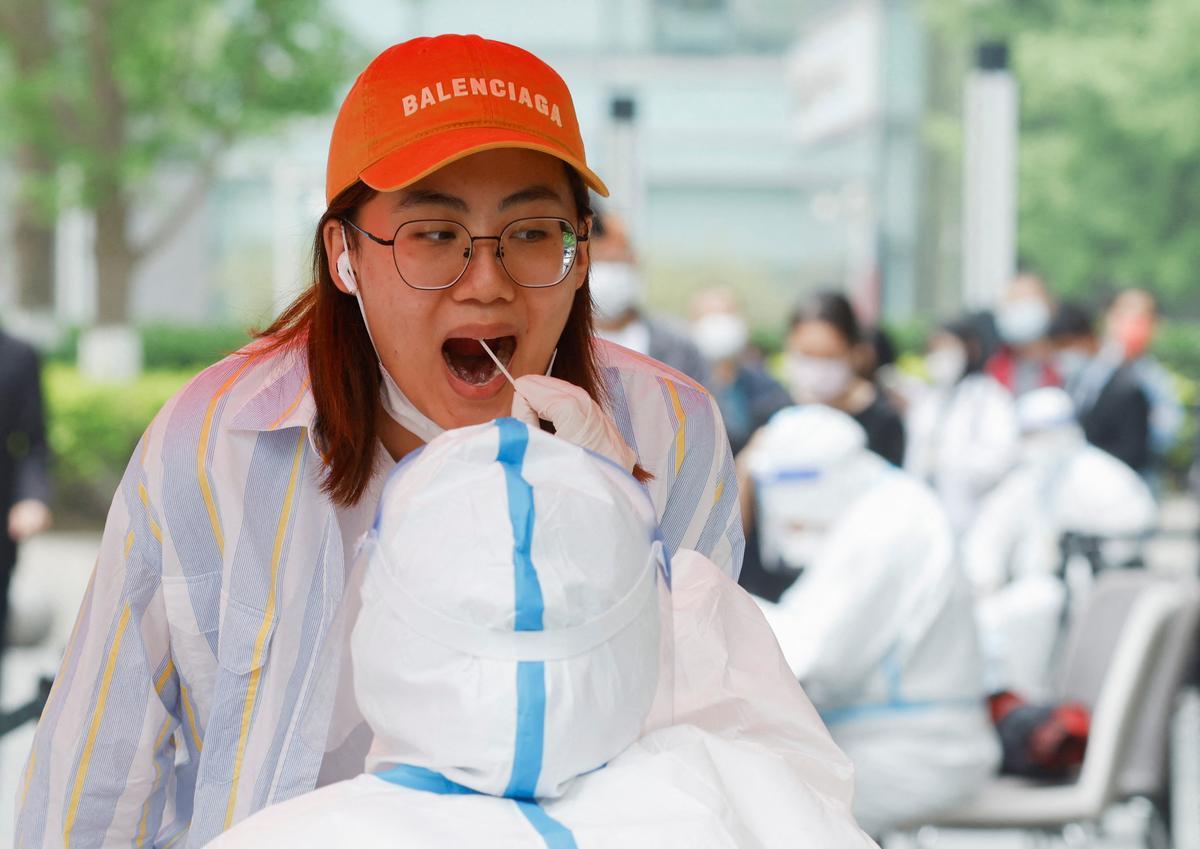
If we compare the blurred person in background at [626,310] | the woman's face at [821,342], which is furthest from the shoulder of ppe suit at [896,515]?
the blurred person in background at [626,310]

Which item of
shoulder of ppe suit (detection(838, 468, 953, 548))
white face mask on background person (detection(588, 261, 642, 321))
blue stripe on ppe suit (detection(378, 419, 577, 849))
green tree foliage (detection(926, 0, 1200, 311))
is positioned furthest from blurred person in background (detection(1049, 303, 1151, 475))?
green tree foliage (detection(926, 0, 1200, 311))

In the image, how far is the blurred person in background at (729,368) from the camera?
6.84 m

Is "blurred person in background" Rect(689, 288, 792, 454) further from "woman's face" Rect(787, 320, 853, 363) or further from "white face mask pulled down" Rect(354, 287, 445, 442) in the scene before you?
"white face mask pulled down" Rect(354, 287, 445, 442)

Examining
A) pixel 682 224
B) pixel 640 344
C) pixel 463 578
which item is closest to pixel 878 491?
pixel 640 344

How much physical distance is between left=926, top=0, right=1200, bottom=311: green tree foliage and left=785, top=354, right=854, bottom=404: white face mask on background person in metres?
14.3

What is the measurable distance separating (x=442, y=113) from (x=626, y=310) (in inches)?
155

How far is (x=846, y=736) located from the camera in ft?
11.7

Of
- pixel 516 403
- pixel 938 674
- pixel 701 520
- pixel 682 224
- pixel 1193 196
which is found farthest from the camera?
pixel 1193 196

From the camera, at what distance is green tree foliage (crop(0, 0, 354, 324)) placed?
13.1 m

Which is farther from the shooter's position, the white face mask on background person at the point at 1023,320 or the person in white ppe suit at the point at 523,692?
the white face mask on background person at the point at 1023,320

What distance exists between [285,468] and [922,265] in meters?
15.8

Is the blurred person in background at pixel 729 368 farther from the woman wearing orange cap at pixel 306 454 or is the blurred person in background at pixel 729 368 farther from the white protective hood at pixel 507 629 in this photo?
the white protective hood at pixel 507 629

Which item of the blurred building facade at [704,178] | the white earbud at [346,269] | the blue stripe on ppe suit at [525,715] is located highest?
the blurred building facade at [704,178]

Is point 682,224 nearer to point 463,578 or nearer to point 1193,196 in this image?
A: point 1193,196
